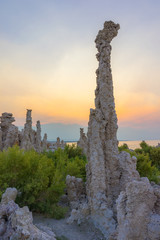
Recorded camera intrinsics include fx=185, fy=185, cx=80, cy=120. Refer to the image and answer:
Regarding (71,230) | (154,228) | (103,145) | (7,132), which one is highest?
(7,132)

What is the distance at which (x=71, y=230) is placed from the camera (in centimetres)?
574

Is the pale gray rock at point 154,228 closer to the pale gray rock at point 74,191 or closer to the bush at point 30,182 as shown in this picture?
the bush at point 30,182

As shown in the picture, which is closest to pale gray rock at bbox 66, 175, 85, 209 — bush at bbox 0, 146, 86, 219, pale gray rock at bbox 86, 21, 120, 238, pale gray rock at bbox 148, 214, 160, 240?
bush at bbox 0, 146, 86, 219

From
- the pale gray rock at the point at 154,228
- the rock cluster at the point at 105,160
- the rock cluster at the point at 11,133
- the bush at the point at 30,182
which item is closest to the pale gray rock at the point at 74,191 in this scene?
the bush at the point at 30,182

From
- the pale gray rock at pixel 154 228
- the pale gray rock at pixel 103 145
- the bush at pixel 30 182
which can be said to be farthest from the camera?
the bush at pixel 30 182

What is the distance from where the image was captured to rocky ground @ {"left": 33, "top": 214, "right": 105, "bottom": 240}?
5.38 metres

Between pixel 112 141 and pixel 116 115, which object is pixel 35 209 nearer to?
pixel 112 141

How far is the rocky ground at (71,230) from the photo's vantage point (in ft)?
17.6

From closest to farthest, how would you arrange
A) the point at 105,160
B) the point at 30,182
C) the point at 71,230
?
the point at 71,230 → the point at 105,160 → the point at 30,182

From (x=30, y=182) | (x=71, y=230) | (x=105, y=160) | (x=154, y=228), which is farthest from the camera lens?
(x=30, y=182)

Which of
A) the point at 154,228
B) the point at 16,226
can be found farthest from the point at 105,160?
the point at 16,226

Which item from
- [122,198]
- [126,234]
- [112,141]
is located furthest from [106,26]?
[126,234]

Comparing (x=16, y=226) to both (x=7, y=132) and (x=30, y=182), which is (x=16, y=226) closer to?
(x=30, y=182)

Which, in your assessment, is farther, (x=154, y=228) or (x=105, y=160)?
(x=105, y=160)
